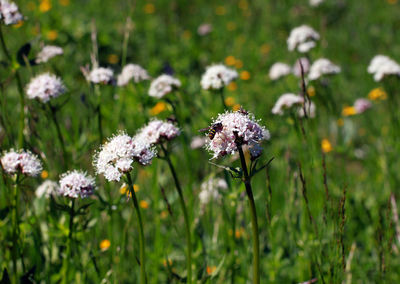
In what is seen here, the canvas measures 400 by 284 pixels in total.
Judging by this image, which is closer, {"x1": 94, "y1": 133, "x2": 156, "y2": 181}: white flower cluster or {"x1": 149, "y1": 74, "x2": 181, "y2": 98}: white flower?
{"x1": 94, "y1": 133, "x2": 156, "y2": 181}: white flower cluster

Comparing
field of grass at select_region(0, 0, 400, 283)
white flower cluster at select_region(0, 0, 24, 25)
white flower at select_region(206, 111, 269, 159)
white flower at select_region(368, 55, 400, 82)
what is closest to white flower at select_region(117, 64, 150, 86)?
Result: field of grass at select_region(0, 0, 400, 283)

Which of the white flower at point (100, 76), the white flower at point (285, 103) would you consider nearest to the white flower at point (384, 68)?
the white flower at point (285, 103)

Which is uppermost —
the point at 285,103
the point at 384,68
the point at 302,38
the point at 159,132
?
the point at 302,38

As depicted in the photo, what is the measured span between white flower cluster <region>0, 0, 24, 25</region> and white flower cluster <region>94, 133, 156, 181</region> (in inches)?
45.5

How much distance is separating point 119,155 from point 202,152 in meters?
2.65

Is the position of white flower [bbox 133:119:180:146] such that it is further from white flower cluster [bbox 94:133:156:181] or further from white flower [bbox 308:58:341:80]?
white flower [bbox 308:58:341:80]

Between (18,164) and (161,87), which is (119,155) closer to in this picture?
(18,164)

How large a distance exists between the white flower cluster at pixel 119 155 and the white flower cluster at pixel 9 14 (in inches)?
45.5

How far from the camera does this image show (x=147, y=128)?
2.32m

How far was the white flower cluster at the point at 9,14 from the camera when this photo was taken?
253 cm

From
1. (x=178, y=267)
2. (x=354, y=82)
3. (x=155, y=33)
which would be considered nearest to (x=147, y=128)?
A: (x=178, y=267)

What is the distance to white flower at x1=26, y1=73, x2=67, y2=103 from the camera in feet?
9.22

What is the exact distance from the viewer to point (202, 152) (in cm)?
444

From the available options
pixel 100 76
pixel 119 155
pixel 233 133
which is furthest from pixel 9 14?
pixel 233 133
